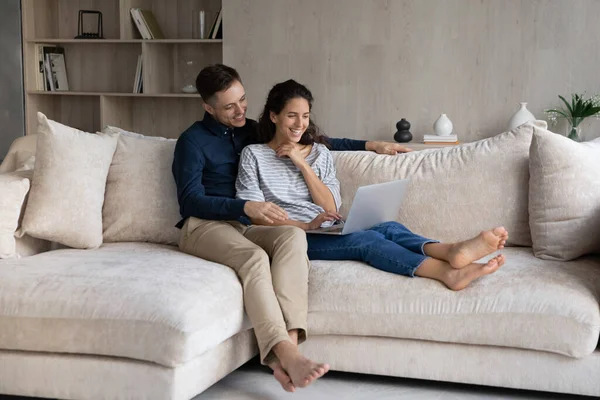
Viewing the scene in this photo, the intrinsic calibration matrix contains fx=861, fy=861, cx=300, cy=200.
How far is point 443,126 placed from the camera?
5137 millimetres

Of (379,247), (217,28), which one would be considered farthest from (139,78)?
(379,247)

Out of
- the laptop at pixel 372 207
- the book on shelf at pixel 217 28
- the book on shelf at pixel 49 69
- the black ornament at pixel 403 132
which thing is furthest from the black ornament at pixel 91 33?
the laptop at pixel 372 207

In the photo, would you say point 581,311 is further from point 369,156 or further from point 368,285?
point 369,156

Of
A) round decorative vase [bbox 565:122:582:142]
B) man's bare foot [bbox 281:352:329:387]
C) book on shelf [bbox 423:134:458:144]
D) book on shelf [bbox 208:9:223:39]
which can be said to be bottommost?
man's bare foot [bbox 281:352:329:387]

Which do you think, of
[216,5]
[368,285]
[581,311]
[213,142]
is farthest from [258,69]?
[581,311]

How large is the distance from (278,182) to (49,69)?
12.0 ft

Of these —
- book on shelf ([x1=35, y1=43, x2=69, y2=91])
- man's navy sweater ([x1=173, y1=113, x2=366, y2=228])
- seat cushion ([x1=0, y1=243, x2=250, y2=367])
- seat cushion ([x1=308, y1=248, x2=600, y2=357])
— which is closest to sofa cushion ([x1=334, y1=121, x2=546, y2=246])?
seat cushion ([x1=308, y1=248, x2=600, y2=357])

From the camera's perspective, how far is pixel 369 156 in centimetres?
345

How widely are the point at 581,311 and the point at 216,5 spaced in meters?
4.19

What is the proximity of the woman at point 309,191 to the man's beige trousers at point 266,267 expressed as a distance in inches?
4.2

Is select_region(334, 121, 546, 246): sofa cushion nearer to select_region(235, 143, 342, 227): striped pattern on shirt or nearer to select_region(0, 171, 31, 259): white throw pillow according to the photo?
select_region(235, 143, 342, 227): striped pattern on shirt

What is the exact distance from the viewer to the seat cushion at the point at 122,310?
2.40m

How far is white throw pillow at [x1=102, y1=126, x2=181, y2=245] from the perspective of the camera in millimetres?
3350

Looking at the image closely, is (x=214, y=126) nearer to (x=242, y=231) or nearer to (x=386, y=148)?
(x=242, y=231)
